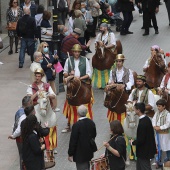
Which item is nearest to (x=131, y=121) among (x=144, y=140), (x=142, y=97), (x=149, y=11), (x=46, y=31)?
(x=142, y=97)

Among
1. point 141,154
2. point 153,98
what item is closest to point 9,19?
point 153,98

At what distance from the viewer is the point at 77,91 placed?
1900 cm

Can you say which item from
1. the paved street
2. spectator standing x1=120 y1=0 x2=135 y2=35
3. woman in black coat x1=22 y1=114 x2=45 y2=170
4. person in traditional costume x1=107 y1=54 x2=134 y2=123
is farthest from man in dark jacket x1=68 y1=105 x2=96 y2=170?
spectator standing x1=120 y1=0 x2=135 y2=35

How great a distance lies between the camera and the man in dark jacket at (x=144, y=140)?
52.3 ft

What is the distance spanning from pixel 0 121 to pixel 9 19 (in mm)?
6428

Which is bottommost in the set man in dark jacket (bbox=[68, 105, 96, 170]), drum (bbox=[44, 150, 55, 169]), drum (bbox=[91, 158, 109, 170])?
drum (bbox=[44, 150, 55, 169])

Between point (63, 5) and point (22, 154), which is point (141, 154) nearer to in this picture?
point (22, 154)

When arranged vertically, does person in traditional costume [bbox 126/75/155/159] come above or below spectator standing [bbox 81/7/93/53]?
below

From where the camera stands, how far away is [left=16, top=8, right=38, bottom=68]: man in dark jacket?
2444 centimetres

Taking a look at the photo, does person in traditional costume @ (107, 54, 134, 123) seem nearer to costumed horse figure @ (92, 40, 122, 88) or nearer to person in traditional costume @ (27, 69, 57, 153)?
person in traditional costume @ (27, 69, 57, 153)

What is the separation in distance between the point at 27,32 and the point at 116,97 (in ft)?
21.8

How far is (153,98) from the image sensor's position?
1791 cm

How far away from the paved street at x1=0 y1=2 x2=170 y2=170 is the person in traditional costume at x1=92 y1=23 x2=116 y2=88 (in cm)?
27

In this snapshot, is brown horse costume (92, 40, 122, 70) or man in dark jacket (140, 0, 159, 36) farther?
man in dark jacket (140, 0, 159, 36)
